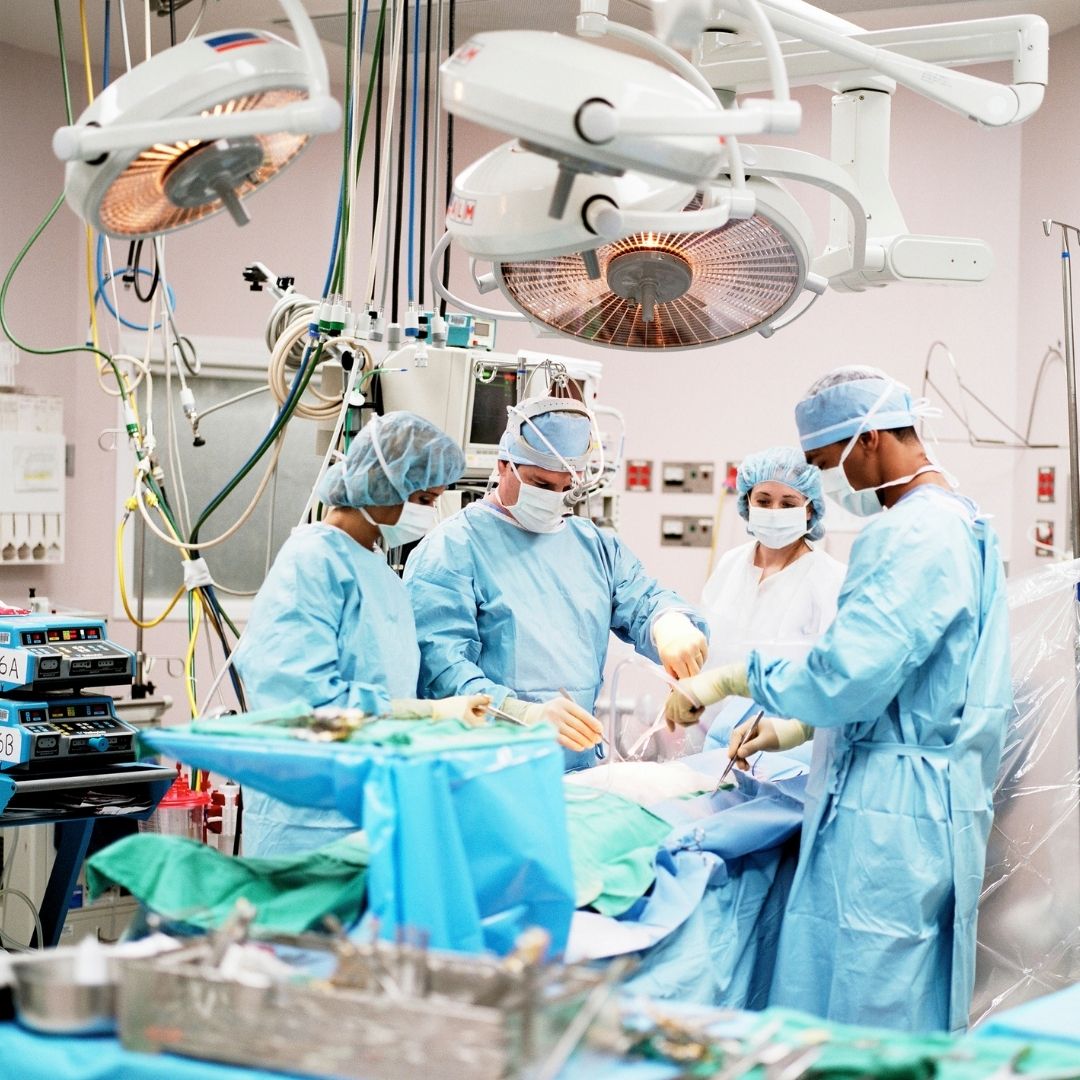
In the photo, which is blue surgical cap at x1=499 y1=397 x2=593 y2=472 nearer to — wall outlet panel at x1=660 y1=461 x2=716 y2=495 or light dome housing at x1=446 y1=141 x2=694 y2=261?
light dome housing at x1=446 y1=141 x2=694 y2=261

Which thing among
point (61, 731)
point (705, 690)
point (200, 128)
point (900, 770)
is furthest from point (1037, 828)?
point (61, 731)

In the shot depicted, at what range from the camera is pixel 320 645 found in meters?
2.11

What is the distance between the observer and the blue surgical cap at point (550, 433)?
8.58 ft

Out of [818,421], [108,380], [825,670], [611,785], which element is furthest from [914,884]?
[108,380]

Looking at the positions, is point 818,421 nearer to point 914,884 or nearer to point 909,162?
point 914,884

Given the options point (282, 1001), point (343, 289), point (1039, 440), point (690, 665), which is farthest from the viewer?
point (1039, 440)

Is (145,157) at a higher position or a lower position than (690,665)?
higher

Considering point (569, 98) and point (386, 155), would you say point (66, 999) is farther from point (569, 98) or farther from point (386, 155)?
point (386, 155)

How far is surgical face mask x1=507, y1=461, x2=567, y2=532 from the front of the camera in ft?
8.72

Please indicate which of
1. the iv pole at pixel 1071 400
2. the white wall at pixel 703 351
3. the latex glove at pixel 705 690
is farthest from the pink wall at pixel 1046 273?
the latex glove at pixel 705 690

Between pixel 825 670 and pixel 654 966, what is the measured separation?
0.52m

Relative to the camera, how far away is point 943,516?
2.14 metres

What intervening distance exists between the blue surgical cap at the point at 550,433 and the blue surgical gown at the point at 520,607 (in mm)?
176

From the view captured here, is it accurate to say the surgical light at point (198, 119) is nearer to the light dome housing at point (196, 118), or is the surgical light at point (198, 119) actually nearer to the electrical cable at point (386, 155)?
the light dome housing at point (196, 118)
